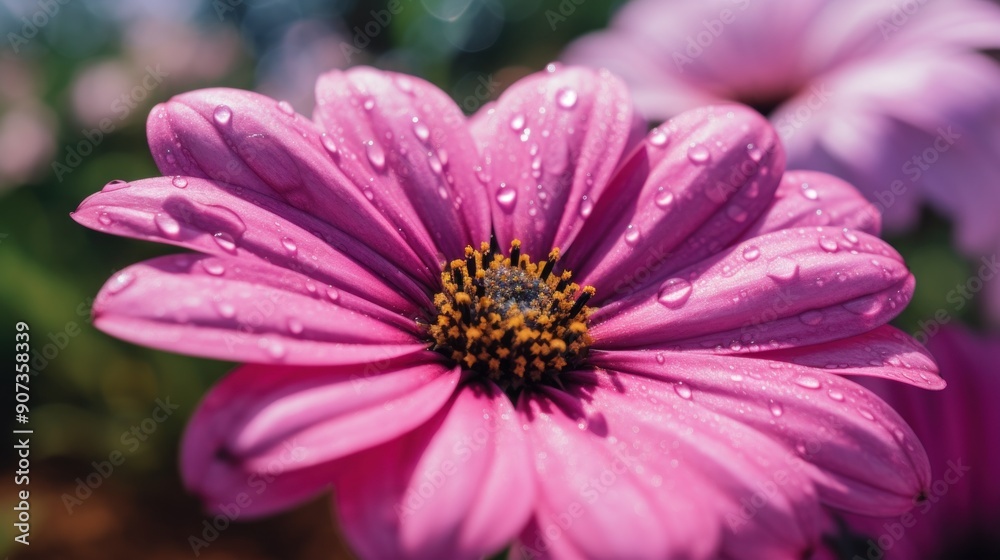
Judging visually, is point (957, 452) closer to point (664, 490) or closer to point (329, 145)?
point (664, 490)

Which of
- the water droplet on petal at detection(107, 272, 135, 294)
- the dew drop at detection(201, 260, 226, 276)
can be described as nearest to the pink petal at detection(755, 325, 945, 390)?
the dew drop at detection(201, 260, 226, 276)

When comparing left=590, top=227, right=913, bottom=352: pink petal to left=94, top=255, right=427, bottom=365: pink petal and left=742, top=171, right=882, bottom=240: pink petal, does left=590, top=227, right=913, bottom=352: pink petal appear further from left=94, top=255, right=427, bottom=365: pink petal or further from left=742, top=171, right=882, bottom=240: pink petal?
left=94, top=255, right=427, bottom=365: pink petal

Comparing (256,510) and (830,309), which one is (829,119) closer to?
(830,309)

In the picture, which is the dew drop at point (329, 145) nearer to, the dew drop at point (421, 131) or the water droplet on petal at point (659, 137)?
the dew drop at point (421, 131)

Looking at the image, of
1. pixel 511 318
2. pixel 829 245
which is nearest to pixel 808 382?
pixel 829 245

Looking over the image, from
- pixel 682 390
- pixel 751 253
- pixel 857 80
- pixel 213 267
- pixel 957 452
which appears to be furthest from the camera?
pixel 857 80

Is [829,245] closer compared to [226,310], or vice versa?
[226,310]

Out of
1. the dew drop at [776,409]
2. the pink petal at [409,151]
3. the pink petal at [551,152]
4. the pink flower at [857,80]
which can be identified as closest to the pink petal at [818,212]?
the pink petal at [551,152]
